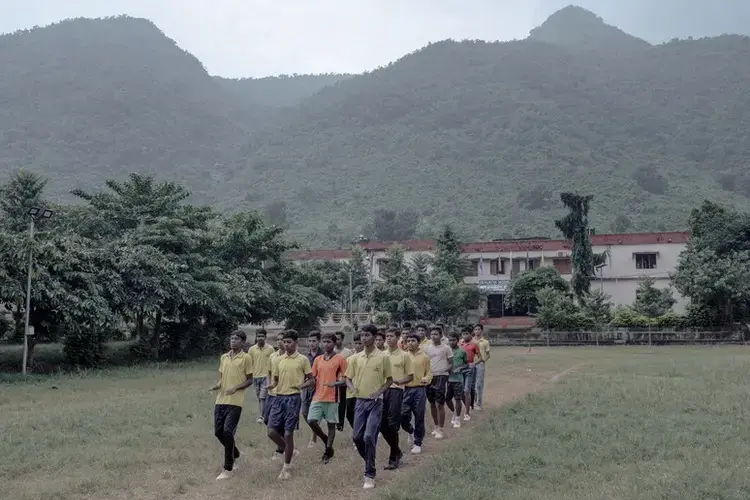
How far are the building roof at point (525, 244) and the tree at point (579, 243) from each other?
5659mm

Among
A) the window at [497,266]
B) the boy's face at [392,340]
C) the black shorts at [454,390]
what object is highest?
the window at [497,266]

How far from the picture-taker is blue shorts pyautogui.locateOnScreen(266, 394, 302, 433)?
28.2 feet

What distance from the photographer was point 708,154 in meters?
119

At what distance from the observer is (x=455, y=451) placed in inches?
376

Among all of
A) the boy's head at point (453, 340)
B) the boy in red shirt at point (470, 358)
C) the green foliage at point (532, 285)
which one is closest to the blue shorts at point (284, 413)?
the boy's head at point (453, 340)

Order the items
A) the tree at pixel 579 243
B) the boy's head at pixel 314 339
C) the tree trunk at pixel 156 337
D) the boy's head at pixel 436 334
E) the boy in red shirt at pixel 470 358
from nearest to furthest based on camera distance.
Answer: the boy's head at pixel 314 339
the boy's head at pixel 436 334
the boy in red shirt at pixel 470 358
the tree trunk at pixel 156 337
the tree at pixel 579 243

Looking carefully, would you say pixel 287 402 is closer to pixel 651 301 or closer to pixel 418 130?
pixel 651 301

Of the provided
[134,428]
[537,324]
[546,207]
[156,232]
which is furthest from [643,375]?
[546,207]

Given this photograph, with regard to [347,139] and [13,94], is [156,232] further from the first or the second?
[13,94]

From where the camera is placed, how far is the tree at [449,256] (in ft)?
168

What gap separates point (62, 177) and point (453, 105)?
74686 millimetres

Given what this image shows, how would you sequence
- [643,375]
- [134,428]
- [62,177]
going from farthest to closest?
[62,177] → [643,375] → [134,428]

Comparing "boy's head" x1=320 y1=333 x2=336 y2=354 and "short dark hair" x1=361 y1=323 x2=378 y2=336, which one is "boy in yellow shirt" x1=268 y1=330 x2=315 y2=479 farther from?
"short dark hair" x1=361 y1=323 x2=378 y2=336

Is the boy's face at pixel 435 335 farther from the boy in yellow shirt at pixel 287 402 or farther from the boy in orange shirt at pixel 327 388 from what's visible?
the boy in yellow shirt at pixel 287 402
